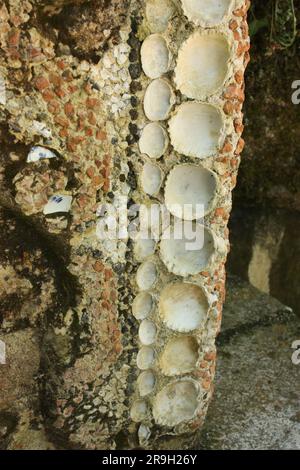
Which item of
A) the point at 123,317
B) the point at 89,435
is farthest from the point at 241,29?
the point at 89,435

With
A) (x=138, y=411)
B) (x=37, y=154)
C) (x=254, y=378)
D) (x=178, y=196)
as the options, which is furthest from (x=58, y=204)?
(x=254, y=378)

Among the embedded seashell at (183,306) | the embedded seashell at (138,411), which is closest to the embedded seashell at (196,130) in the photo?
the embedded seashell at (183,306)

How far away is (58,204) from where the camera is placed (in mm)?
1066

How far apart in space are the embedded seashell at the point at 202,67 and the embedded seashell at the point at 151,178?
12 centimetres

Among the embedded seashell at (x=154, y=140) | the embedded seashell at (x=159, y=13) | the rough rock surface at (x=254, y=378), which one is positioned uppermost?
the embedded seashell at (x=159, y=13)

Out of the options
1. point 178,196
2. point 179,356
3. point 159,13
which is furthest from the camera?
point 179,356

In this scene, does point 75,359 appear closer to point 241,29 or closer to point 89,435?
point 89,435

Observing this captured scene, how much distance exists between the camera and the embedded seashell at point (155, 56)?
1030 millimetres

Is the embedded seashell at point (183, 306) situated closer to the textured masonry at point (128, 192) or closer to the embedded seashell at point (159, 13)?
the textured masonry at point (128, 192)

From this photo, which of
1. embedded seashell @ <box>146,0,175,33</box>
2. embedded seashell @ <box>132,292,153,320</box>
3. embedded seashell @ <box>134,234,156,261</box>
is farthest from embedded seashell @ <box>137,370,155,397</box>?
embedded seashell @ <box>146,0,175,33</box>

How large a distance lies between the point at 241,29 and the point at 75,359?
0.58 metres

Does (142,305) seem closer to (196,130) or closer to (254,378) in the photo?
(196,130)

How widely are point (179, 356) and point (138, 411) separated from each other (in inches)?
4.8

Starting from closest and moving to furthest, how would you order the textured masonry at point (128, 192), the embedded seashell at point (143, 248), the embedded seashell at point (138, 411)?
1. the textured masonry at point (128, 192)
2. the embedded seashell at point (143, 248)
3. the embedded seashell at point (138, 411)
